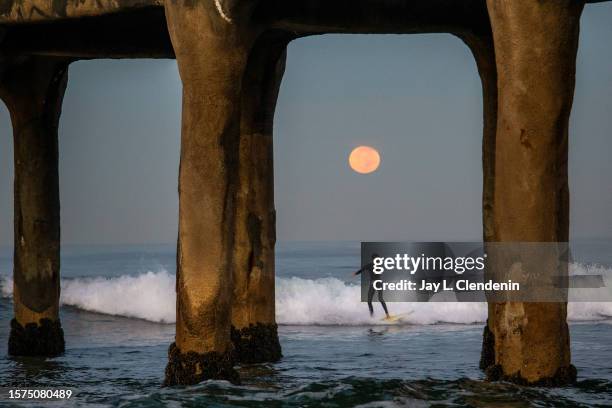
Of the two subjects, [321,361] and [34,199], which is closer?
[321,361]

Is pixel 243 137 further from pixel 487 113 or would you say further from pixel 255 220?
pixel 487 113

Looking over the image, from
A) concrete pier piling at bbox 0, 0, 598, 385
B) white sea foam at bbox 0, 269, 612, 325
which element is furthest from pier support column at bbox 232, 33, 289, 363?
white sea foam at bbox 0, 269, 612, 325

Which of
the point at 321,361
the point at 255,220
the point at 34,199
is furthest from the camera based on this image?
the point at 34,199

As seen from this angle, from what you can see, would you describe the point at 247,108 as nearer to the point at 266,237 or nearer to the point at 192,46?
the point at 266,237

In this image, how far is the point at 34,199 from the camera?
53.4ft

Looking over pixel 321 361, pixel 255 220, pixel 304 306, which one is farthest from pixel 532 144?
pixel 304 306

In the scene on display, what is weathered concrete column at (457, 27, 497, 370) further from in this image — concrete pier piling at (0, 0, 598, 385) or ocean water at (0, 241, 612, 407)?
ocean water at (0, 241, 612, 407)

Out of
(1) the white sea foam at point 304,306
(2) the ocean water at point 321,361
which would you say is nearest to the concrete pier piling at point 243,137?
(2) the ocean water at point 321,361

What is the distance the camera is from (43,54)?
1532 centimetres

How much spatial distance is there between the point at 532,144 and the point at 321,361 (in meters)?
6.25

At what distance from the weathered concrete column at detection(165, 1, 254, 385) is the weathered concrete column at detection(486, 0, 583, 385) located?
8.39 feet

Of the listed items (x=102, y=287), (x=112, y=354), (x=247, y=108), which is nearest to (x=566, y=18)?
(x=247, y=108)

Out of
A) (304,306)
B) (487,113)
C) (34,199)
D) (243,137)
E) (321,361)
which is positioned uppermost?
(487,113)

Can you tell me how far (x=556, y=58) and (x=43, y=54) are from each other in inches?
290
